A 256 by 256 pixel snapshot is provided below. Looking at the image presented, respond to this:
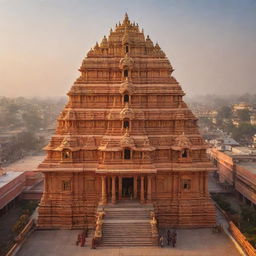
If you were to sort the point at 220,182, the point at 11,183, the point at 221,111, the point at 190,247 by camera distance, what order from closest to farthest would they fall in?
the point at 190,247, the point at 11,183, the point at 220,182, the point at 221,111

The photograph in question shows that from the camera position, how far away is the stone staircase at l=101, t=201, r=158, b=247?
23422mm

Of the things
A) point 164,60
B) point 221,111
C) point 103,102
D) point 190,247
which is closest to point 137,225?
point 190,247

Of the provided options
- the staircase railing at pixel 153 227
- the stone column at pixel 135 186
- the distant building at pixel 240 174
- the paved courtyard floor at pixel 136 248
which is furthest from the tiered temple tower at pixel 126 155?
the distant building at pixel 240 174

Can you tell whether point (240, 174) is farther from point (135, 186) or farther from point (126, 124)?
point (126, 124)

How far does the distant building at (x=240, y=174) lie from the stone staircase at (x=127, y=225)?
41.5ft

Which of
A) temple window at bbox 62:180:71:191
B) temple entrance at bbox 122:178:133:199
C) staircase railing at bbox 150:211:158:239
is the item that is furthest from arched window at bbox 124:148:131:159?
temple window at bbox 62:180:71:191

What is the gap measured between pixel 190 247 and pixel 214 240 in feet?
7.57

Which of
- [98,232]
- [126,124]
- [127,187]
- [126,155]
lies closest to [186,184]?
[127,187]

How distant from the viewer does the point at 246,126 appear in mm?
96750

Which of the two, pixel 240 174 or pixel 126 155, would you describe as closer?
pixel 126 155

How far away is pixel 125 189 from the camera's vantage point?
1182 inches

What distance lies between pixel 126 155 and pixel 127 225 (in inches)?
216

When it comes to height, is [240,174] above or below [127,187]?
above

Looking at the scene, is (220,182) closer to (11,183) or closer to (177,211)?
(177,211)
